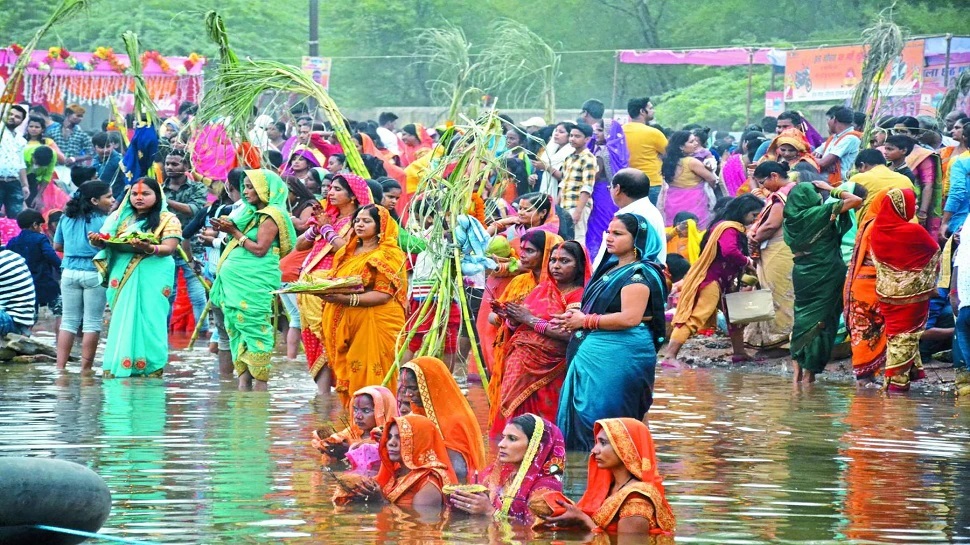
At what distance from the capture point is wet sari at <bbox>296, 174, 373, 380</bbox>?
36.2ft

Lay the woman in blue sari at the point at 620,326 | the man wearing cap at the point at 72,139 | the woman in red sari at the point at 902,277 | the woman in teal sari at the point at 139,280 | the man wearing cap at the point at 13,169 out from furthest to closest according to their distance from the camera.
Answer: the man wearing cap at the point at 72,139 → the man wearing cap at the point at 13,169 → the woman in teal sari at the point at 139,280 → the woman in red sari at the point at 902,277 → the woman in blue sari at the point at 620,326

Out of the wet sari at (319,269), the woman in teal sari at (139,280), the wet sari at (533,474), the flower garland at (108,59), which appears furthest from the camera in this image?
the flower garland at (108,59)

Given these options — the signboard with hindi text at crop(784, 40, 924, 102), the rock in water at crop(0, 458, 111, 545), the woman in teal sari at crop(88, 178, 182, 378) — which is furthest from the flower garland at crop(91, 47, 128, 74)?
the rock in water at crop(0, 458, 111, 545)

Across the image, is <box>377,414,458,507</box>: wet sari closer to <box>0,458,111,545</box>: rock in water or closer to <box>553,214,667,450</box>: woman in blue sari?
<box>553,214,667,450</box>: woman in blue sari

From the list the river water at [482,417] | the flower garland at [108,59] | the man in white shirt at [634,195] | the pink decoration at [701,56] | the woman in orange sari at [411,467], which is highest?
the pink decoration at [701,56]

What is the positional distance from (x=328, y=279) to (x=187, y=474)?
238 cm

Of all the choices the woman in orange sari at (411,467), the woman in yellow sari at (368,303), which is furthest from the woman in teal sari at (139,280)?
the woman in orange sari at (411,467)

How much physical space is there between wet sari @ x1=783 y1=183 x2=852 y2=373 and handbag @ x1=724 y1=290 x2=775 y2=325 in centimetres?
74

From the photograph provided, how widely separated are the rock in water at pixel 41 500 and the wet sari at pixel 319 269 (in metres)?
4.19

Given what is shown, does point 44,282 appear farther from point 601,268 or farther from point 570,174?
point 601,268

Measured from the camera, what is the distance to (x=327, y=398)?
38.0 feet

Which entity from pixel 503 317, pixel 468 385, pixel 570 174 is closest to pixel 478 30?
pixel 570 174

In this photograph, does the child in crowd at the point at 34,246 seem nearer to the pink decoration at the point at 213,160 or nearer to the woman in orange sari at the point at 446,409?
the pink decoration at the point at 213,160

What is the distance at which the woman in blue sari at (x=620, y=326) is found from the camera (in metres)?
8.52
